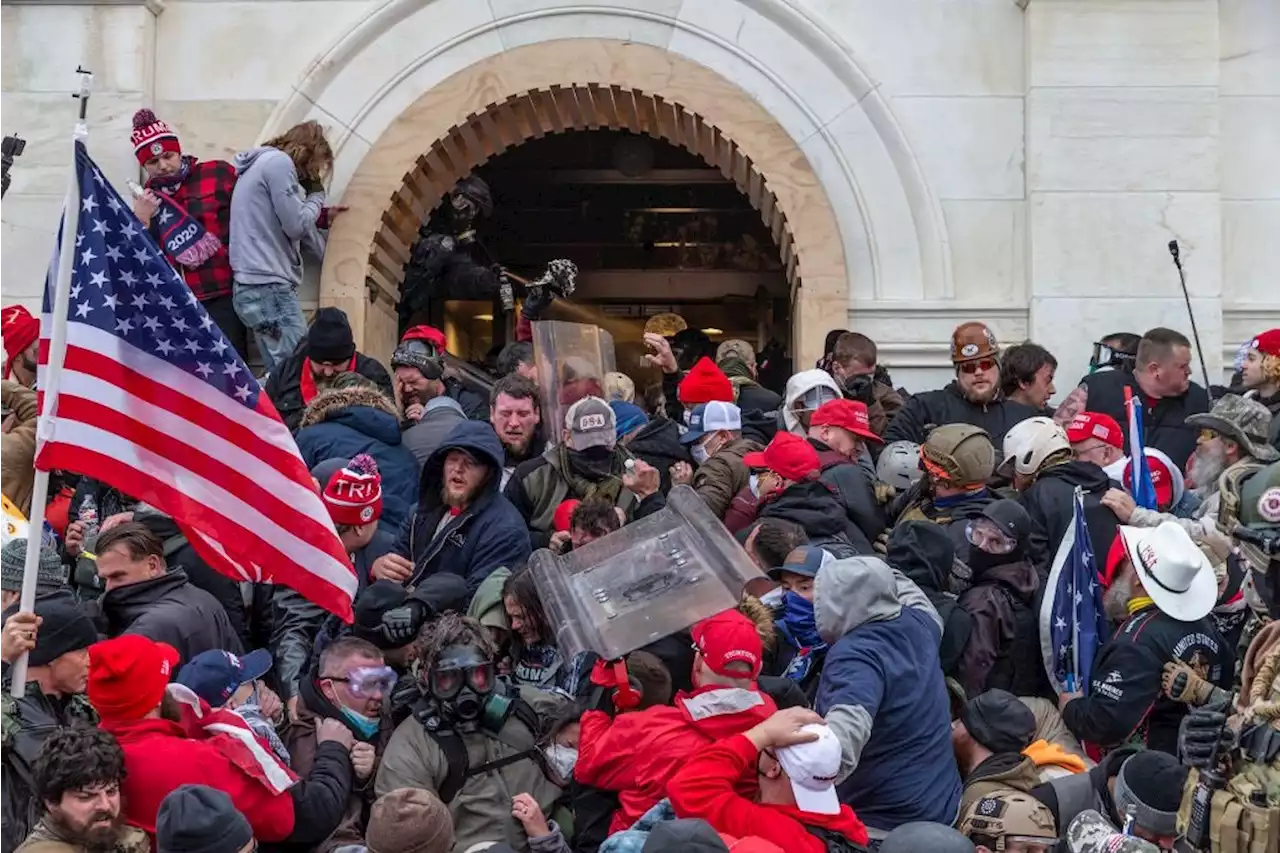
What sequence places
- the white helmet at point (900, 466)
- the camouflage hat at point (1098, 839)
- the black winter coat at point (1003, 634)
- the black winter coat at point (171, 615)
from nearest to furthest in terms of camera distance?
the camouflage hat at point (1098, 839)
the black winter coat at point (171, 615)
the black winter coat at point (1003, 634)
the white helmet at point (900, 466)

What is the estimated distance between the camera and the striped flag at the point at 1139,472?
1006 centimetres

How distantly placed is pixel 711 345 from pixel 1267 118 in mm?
5264

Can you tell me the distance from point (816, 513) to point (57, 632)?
3414 mm

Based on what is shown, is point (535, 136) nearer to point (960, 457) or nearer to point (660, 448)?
point (660, 448)

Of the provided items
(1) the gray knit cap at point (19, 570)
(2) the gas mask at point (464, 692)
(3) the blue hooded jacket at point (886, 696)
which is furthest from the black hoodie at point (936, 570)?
(1) the gray knit cap at point (19, 570)

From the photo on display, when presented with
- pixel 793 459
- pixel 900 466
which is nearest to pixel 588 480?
pixel 793 459

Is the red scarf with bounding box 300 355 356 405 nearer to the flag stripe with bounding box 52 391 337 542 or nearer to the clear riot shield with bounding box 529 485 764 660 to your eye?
the clear riot shield with bounding box 529 485 764 660

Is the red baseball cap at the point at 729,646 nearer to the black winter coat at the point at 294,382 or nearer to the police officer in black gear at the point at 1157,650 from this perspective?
the police officer in black gear at the point at 1157,650

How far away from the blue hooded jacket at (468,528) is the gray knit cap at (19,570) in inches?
61.5

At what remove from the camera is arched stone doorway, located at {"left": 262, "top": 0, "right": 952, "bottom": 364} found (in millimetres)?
13789

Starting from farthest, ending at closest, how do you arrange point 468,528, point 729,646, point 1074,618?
1. point 468,528
2. point 1074,618
3. point 729,646

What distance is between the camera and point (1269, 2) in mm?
13953

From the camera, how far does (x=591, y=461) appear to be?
10188 millimetres

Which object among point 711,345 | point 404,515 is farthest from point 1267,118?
point 404,515
